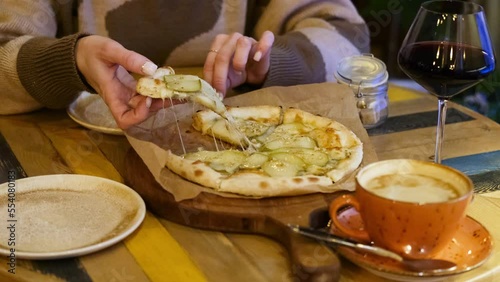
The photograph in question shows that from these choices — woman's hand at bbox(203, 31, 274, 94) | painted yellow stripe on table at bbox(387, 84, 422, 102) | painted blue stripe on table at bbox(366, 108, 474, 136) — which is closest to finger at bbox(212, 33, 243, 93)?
woman's hand at bbox(203, 31, 274, 94)

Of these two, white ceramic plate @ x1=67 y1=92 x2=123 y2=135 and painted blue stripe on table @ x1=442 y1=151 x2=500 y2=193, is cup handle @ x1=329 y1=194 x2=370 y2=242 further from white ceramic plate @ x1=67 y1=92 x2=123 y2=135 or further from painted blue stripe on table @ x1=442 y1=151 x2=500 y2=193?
white ceramic plate @ x1=67 y1=92 x2=123 y2=135

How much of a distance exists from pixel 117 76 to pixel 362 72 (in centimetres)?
55

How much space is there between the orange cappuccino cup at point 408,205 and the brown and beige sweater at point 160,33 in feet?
2.41

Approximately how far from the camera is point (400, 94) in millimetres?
1816

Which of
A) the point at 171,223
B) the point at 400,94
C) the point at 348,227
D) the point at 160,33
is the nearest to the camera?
the point at 348,227

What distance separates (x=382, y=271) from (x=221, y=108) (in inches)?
22.0

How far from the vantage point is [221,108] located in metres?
1.40

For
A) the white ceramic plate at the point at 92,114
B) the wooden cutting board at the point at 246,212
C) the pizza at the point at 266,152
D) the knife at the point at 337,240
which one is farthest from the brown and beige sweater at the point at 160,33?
the knife at the point at 337,240

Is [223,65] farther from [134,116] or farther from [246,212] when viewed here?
[246,212]

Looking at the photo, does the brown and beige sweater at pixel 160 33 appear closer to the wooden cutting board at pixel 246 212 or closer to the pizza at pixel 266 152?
the pizza at pixel 266 152

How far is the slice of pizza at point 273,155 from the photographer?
1.16m

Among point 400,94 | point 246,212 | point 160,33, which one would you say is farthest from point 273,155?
point 160,33

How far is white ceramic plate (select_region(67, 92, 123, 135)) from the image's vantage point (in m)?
1.50

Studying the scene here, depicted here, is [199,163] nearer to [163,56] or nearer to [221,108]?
[221,108]
